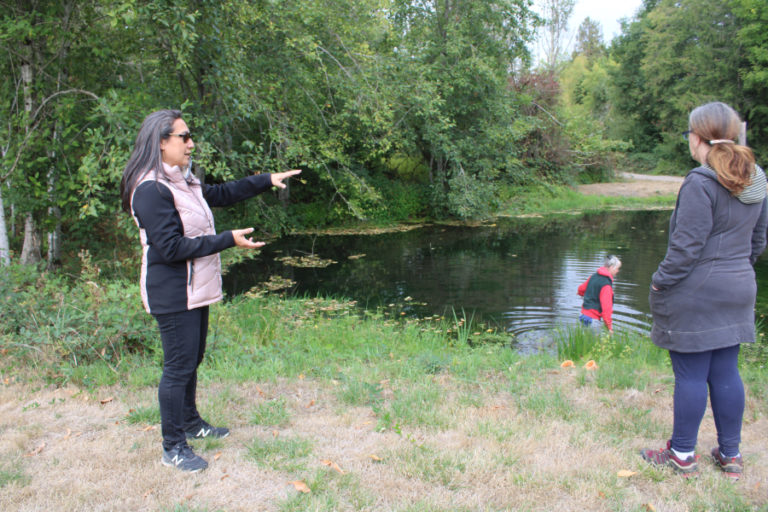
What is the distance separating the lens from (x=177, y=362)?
2.95 m

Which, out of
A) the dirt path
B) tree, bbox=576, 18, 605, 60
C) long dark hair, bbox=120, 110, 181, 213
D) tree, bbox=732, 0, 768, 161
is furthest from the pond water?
tree, bbox=576, 18, 605, 60

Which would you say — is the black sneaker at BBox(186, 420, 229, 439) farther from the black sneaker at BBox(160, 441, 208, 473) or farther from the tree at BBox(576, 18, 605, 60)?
the tree at BBox(576, 18, 605, 60)

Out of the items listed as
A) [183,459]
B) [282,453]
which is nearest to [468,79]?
[282,453]

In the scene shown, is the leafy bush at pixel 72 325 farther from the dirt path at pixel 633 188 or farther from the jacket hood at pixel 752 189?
the dirt path at pixel 633 188

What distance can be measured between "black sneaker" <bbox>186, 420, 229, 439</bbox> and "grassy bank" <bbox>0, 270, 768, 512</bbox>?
0.26ft

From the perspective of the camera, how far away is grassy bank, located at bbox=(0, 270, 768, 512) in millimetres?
2748

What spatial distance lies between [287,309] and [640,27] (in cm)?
4115

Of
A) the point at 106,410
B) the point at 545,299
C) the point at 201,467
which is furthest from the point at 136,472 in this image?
the point at 545,299

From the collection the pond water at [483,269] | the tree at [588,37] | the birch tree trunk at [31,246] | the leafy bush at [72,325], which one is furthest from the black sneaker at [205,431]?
the tree at [588,37]

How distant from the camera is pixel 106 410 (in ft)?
12.6

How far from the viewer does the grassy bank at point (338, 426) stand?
2748 mm

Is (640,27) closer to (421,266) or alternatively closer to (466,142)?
(466,142)

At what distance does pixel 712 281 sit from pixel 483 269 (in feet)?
32.6

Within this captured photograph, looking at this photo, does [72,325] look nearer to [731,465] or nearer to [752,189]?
[731,465]
